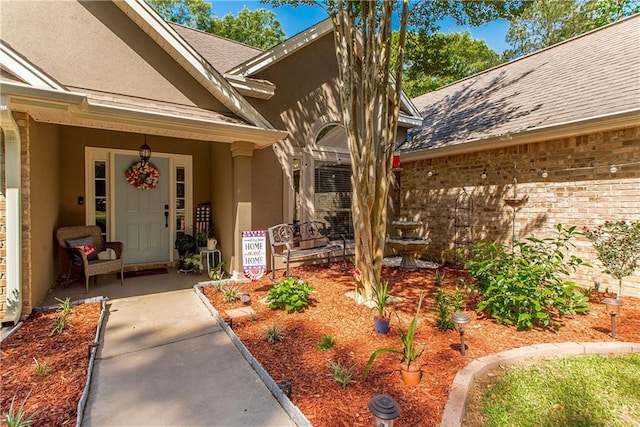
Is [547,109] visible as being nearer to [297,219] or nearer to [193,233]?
[297,219]

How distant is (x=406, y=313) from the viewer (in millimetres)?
4504

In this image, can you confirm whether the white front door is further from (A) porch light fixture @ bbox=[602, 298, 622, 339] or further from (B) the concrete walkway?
(A) porch light fixture @ bbox=[602, 298, 622, 339]

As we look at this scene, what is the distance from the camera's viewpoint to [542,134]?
6.02 meters

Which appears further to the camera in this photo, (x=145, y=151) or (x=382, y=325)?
(x=145, y=151)

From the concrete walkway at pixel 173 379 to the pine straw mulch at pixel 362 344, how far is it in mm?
264

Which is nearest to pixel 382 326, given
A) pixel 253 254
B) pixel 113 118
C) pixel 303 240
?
pixel 253 254

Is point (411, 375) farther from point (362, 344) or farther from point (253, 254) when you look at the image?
point (253, 254)

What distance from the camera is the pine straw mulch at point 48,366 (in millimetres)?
2529

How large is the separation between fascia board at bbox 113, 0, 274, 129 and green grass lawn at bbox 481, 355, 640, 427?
5.06 metres

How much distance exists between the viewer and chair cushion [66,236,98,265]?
532 cm

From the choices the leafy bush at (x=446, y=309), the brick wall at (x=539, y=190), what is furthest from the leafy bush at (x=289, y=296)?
the brick wall at (x=539, y=190)

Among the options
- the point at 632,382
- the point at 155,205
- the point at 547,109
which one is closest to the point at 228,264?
the point at 155,205

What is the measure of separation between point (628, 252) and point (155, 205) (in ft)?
27.7

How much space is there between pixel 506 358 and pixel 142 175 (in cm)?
691
